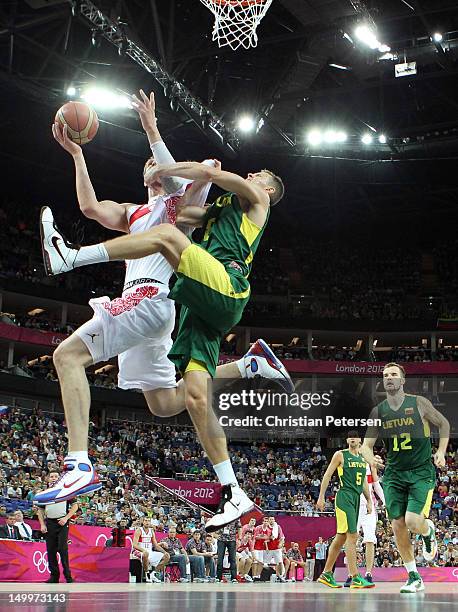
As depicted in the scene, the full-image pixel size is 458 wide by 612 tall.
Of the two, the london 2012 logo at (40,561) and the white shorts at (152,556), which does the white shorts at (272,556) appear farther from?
the london 2012 logo at (40,561)

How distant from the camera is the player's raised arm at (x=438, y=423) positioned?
809cm

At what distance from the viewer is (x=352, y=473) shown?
39.7ft

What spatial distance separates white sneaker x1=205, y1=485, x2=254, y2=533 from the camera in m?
5.43

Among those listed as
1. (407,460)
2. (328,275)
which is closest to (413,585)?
(407,460)

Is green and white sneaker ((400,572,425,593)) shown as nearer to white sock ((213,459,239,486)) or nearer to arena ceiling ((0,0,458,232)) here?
white sock ((213,459,239,486))

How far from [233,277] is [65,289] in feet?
95.4

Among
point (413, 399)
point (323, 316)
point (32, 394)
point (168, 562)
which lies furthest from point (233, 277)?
point (323, 316)

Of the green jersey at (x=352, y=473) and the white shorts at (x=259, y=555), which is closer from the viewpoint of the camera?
the green jersey at (x=352, y=473)

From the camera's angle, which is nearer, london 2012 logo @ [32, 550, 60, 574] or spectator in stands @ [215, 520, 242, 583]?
london 2012 logo @ [32, 550, 60, 574]

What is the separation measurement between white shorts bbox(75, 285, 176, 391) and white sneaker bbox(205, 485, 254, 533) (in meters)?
0.96

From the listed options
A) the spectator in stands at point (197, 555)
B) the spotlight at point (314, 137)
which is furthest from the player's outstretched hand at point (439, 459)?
the spotlight at point (314, 137)

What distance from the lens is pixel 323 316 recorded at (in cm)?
3872

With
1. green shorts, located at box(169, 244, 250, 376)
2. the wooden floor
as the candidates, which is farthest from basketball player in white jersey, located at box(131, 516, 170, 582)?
green shorts, located at box(169, 244, 250, 376)

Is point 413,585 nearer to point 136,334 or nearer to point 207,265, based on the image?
point 136,334
